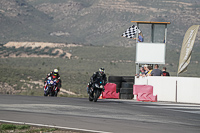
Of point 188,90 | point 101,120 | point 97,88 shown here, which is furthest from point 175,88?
point 101,120

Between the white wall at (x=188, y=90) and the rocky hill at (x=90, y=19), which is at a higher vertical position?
the rocky hill at (x=90, y=19)

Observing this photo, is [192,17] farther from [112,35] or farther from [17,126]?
[17,126]

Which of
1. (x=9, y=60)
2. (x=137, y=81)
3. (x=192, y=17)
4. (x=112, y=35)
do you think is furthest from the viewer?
(x=192, y=17)

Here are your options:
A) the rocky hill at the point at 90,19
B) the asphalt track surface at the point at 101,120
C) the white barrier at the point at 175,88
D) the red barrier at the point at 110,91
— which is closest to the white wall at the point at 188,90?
the white barrier at the point at 175,88

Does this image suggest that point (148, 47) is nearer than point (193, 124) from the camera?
No

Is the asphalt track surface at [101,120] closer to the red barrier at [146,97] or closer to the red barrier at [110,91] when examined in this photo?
the red barrier at [146,97]

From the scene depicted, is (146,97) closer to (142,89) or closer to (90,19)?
(142,89)

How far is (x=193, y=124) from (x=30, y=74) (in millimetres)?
53666

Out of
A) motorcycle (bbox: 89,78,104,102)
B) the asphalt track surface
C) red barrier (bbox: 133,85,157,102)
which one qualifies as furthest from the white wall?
the asphalt track surface

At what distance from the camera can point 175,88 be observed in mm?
22453

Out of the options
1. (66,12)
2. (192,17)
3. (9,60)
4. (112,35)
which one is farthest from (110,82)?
(66,12)

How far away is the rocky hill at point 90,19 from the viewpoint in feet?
471

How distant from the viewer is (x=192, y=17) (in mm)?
161250

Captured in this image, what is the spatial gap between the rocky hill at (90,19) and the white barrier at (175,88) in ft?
362
